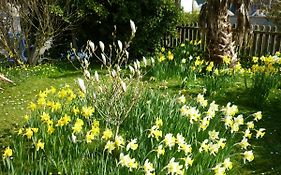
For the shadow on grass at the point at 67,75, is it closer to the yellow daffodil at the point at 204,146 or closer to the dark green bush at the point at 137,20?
the dark green bush at the point at 137,20

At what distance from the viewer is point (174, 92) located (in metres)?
6.22

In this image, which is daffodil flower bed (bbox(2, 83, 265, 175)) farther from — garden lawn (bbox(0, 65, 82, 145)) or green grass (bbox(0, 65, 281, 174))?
garden lawn (bbox(0, 65, 82, 145))

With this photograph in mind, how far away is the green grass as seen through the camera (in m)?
3.95

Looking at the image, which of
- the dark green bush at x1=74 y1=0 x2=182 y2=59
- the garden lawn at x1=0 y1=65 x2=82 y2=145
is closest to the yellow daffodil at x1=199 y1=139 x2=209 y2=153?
the garden lawn at x1=0 y1=65 x2=82 y2=145

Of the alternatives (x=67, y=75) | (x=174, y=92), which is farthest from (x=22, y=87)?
(x=174, y=92)

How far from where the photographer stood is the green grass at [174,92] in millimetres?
3951

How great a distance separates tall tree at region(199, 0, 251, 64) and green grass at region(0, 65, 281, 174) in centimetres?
119

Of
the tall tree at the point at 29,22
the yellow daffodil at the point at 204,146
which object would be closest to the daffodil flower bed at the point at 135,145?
the yellow daffodil at the point at 204,146

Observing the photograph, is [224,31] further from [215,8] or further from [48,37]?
[48,37]

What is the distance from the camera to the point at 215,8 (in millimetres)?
7645

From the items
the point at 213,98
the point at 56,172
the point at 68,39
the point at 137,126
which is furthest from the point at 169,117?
the point at 68,39

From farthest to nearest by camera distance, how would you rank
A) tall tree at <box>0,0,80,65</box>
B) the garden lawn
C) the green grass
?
tall tree at <box>0,0,80,65</box> < the garden lawn < the green grass

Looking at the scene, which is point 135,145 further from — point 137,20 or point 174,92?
point 137,20

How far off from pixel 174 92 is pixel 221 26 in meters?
2.36
